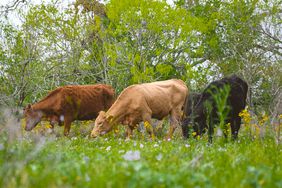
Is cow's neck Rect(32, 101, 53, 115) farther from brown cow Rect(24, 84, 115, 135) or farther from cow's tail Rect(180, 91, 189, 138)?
cow's tail Rect(180, 91, 189, 138)

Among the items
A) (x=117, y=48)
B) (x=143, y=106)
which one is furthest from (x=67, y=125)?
(x=117, y=48)

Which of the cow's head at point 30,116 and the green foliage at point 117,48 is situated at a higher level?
the green foliage at point 117,48

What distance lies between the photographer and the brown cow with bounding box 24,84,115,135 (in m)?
16.4

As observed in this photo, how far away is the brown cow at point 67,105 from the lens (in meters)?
16.4

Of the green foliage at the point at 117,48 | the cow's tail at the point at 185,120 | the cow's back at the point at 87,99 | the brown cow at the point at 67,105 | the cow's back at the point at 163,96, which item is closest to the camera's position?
the cow's tail at the point at 185,120

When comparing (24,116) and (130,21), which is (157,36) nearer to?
(130,21)

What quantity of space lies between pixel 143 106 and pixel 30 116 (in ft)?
13.8

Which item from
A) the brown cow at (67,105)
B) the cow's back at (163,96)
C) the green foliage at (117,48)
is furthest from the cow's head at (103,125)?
the green foliage at (117,48)

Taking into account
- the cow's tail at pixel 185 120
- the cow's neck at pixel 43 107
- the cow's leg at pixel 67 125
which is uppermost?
the cow's neck at pixel 43 107

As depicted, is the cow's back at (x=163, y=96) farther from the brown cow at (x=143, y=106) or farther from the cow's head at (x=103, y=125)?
the cow's head at (x=103, y=125)

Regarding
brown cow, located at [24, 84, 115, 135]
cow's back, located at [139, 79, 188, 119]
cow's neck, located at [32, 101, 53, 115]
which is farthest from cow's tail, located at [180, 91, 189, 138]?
cow's neck, located at [32, 101, 53, 115]

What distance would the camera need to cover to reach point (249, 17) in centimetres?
2511

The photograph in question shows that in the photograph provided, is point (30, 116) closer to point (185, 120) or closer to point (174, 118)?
point (174, 118)

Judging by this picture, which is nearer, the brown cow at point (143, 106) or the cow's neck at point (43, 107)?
the brown cow at point (143, 106)
